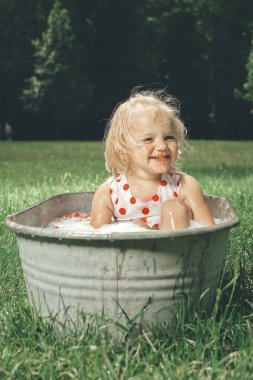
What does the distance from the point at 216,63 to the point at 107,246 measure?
33105 mm

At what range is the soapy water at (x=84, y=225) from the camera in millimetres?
2461

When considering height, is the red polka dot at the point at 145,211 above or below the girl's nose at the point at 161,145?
below

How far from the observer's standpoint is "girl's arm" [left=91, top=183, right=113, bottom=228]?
2.66 metres

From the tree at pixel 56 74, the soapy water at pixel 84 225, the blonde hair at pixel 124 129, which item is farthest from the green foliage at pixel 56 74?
the blonde hair at pixel 124 129

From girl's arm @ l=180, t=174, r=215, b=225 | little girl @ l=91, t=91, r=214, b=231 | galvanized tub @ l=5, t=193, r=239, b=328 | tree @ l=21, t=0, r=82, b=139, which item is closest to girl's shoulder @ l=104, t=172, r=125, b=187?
little girl @ l=91, t=91, r=214, b=231

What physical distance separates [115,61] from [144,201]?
3124 centimetres

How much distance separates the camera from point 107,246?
5.91ft

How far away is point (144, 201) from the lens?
2668 millimetres

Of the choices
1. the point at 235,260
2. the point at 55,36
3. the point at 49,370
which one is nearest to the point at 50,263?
the point at 49,370

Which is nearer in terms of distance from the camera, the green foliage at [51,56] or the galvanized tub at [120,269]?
the galvanized tub at [120,269]

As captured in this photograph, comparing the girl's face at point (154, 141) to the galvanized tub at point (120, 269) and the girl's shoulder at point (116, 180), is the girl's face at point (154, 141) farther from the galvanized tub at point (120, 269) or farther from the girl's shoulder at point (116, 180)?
the galvanized tub at point (120, 269)

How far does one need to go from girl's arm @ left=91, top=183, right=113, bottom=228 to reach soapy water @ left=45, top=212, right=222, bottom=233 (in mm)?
48

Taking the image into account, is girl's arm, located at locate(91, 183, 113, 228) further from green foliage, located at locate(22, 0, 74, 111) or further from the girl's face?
green foliage, located at locate(22, 0, 74, 111)

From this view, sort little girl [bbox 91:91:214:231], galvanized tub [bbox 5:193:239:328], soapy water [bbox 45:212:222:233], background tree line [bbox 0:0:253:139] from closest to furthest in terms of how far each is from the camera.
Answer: galvanized tub [bbox 5:193:239:328] → soapy water [bbox 45:212:222:233] → little girl [bbox 91:91:214:231] → background tree line [bbox 0:0:253:139]
